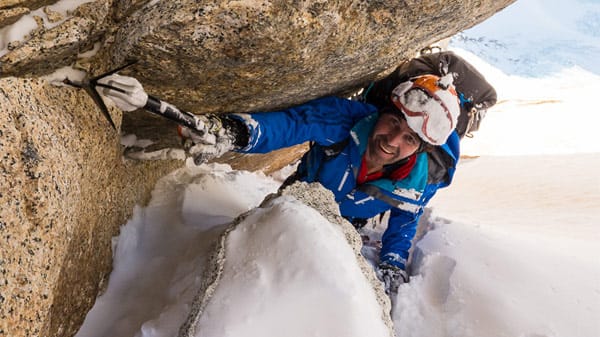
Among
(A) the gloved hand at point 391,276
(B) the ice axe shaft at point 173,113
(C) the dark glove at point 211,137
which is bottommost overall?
(A) the gloved hand at point 391,276

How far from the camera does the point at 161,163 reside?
3.14m

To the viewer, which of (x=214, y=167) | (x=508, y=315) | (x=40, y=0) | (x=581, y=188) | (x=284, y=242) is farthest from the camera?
(x=581, y=188)

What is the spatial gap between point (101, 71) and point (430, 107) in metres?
1.84

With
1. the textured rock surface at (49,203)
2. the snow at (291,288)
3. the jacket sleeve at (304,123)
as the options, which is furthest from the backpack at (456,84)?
the textured rock surface at (49,203)

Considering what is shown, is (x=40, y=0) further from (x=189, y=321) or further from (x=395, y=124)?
(x=395, y=124)

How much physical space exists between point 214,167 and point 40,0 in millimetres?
2814

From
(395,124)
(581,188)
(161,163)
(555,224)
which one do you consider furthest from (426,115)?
(581,188)

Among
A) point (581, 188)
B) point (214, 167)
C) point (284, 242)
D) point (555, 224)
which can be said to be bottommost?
point (581, 188)

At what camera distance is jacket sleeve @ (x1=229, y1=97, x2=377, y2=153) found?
241cm

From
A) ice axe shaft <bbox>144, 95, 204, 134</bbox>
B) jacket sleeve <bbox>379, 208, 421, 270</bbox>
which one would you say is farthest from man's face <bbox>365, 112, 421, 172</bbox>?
ice axe shaft <bbox>144, 95, 204, 134</bbox>

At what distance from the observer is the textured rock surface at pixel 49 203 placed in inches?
46.6

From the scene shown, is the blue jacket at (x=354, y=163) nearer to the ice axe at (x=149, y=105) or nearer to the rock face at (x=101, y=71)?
the rock face at (x=101, y=71)

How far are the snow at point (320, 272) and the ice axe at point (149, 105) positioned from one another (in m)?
0.58

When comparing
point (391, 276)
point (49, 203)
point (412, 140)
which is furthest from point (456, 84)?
point (49, 203)
